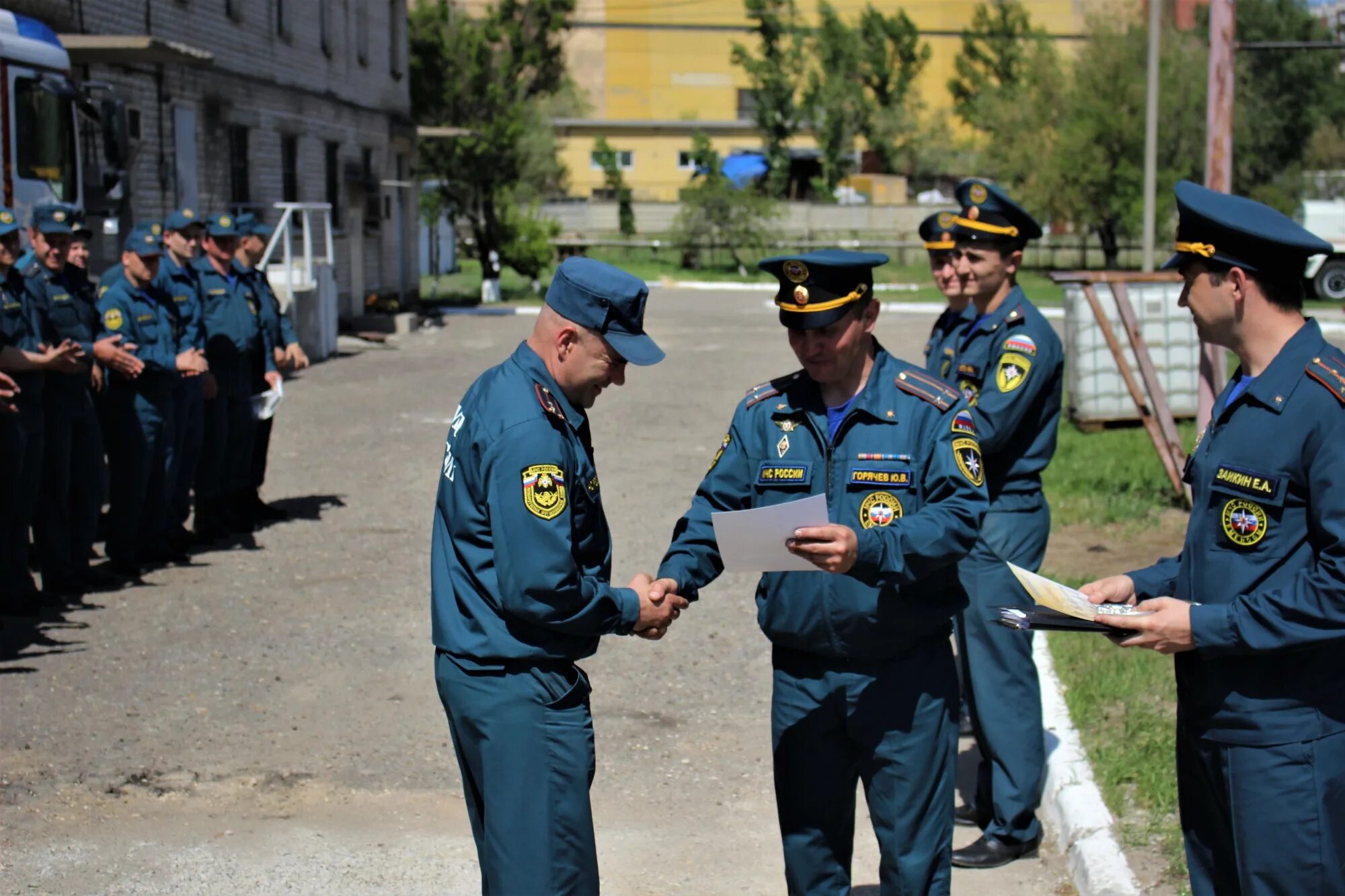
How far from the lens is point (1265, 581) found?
129 inches

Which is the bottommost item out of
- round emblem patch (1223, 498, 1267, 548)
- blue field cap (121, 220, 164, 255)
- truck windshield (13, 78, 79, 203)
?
round emblem patch (1223, 498, 1267, 548)

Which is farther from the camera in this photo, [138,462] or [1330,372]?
[138,462]

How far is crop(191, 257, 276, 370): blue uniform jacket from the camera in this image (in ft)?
33.1

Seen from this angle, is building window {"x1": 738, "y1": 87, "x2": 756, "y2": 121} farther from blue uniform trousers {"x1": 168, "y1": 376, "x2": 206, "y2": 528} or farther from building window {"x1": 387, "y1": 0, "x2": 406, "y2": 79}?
blue uniform trousers {"x1": 168, "y1": 376, "x2": 206, "y2": 528}

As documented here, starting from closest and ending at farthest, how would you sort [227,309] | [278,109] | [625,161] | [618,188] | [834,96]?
[227,309]
[278,109]
[618,188]
[834,96]
[625,161]

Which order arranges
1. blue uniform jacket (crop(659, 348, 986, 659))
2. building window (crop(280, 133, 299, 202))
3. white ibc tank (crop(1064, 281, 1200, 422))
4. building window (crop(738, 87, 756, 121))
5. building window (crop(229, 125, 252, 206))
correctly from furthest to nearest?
building window (crop(738, 87, 756, 121)), building window (crop(280, 133, 299, 202)), building window (crop(229, 125, 252, 206)), white ibc tank (crop(1064, 281, 1200, 422)), blue uniform jacket (crop(659, 348, 986, 659))

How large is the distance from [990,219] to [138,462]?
6169 mm

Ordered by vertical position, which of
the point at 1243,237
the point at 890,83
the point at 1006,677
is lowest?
the point at 1006,677

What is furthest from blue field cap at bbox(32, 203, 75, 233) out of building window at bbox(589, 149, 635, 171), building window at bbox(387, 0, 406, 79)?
building window at bbox(589, 149, 635, 171)

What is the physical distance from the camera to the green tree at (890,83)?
2611 inches

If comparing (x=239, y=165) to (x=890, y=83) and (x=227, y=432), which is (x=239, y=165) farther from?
(x=890, y=83)

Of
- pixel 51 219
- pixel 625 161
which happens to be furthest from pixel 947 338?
pixel 625 161

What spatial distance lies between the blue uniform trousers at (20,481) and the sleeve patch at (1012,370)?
5704mm

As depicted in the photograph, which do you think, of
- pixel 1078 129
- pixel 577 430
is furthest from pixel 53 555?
pixel 1078 129
